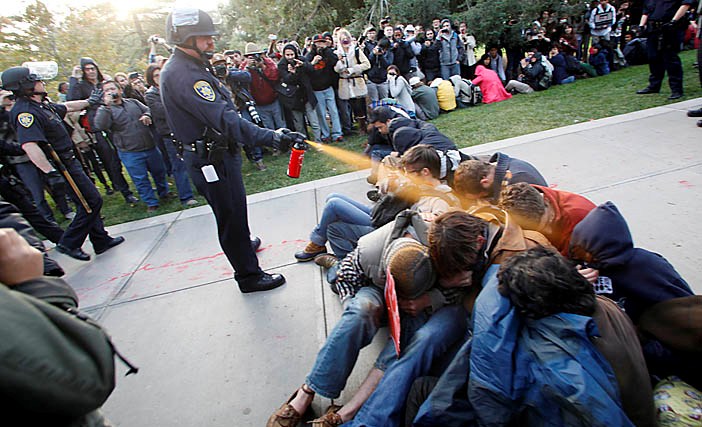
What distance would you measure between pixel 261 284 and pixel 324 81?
16.3ft

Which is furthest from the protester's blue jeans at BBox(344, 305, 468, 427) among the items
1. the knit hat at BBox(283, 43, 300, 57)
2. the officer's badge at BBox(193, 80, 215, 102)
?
the knit hat at BBox(283, 43, 300, 57)

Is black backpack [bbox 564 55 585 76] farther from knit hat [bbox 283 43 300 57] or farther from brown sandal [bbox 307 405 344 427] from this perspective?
brown sandal [bbox 307 405 344 427]

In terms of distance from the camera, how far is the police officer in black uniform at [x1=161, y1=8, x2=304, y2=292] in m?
2.40

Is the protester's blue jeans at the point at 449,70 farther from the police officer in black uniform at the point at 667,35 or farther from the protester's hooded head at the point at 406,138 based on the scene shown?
the protester's hooded head at the point at 406,138

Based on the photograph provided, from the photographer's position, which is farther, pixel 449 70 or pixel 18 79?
pixel 449 70

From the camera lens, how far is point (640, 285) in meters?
1.49

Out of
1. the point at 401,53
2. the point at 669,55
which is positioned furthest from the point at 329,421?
the point at 401,53

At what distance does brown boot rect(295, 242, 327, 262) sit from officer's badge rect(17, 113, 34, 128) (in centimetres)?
300

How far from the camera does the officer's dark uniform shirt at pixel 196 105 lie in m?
2.39

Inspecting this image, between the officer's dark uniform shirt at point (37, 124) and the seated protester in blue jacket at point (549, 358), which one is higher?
the officer's dark uniform shirt at point (37, 124)

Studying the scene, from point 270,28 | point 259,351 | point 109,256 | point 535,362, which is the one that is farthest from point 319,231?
point 270,28

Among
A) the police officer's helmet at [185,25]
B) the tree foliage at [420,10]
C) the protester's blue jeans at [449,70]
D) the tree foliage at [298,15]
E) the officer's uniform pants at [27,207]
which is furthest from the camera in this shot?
the tree foliage at [298,15]

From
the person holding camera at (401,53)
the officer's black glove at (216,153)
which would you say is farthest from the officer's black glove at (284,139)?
the person holding camera at (401,53)

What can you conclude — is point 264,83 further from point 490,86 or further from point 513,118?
point 490,86
